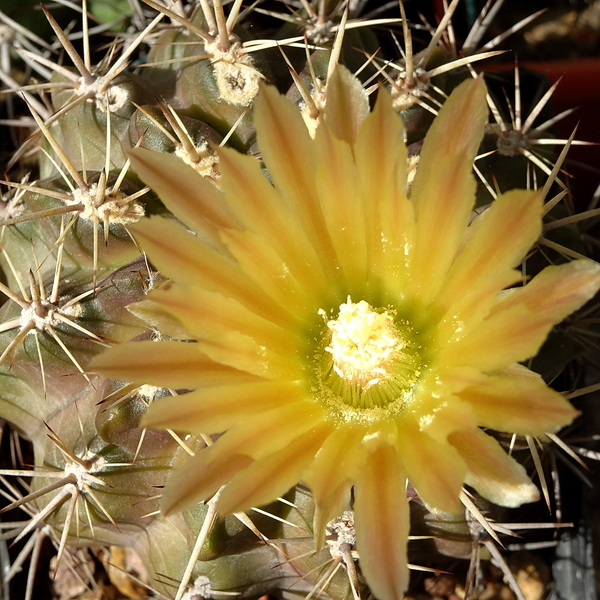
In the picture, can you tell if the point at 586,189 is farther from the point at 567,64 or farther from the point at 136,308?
the point at 136,308

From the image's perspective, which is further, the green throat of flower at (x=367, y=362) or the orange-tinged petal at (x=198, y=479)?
the green throat of flower at (x=367, y=362)

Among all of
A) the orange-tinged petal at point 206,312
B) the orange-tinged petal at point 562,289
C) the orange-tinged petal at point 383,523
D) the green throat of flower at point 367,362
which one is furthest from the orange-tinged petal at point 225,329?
the orange-tinged petal at point 562,289

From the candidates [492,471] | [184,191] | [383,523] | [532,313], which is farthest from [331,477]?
[184,191]

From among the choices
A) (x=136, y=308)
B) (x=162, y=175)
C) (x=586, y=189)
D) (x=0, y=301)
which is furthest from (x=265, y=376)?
(x=586, y=189)

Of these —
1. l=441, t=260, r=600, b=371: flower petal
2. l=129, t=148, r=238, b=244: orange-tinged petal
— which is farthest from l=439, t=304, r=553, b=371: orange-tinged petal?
l=129, t=148, r=238, b=244: orange-tinged petal

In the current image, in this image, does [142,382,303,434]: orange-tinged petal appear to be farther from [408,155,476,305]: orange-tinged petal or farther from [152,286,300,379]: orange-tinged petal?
[408,155,476,305]: orange-tinged petal

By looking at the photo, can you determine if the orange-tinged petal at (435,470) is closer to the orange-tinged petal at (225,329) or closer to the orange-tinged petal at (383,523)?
the orange-tinged petal at (383,523)
